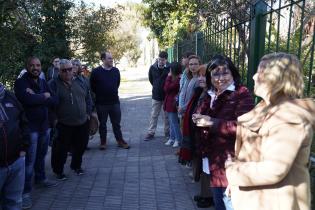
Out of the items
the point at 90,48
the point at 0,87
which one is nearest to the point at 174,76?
the point at 0,87

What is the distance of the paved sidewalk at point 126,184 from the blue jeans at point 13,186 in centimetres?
115

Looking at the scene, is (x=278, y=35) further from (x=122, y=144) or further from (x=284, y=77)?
(x=122, y=144)

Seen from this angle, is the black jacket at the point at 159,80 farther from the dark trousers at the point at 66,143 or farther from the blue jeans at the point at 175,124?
the dark trousers at the point at 66,143

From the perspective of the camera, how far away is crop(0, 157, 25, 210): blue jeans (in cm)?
380

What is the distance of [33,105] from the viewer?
5051 millimetres

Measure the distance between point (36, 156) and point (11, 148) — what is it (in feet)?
6.33

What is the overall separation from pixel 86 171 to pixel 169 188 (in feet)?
5.47

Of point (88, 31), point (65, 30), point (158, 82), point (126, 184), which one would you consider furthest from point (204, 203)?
point (88, 31)

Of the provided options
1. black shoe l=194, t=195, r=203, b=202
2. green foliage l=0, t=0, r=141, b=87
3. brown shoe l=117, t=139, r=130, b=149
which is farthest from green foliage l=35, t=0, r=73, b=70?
black shoe l=194, t=195, r=203, b=202

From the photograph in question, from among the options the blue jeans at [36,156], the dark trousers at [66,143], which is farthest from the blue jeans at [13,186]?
the dark trousers at [66,143]

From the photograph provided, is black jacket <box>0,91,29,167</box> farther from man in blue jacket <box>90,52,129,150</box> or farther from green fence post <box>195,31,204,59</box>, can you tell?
green fence post <box>195,31,204,59</box>

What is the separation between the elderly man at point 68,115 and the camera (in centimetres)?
585

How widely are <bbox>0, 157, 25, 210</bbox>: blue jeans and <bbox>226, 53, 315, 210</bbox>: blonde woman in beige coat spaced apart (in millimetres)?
2314

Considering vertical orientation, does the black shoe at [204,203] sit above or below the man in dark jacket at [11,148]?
below
